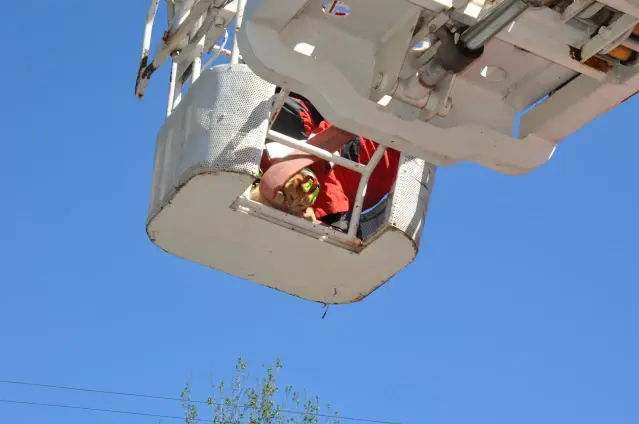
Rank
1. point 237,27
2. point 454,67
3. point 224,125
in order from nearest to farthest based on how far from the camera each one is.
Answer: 1. point 454,67
2. point 224,125
3. point 237,27

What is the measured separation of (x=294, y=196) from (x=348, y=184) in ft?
2.53

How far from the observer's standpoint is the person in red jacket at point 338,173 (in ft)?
32.1

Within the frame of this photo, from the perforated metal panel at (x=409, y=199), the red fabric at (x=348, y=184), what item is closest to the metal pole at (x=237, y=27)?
the red fabric at (x=348, y=184)

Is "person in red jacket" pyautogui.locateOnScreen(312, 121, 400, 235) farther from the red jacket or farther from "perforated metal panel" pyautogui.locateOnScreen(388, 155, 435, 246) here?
"perforated metal panel" pyautogui.locateOnScreen(388, 155, 435, 246)

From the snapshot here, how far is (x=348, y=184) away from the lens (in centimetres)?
1003

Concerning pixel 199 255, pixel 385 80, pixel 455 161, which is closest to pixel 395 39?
pixel 385 80

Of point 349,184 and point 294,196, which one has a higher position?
point 349,184

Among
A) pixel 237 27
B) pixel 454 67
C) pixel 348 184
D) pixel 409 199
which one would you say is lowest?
pixel 454 67

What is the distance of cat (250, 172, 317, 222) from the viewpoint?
9.32 m

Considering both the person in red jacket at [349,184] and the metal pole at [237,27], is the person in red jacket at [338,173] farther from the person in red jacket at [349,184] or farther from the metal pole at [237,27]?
the metal pole at [237,27]

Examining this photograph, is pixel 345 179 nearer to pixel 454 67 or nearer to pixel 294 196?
pixel 294 196

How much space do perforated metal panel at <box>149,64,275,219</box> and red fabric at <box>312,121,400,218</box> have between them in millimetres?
1031

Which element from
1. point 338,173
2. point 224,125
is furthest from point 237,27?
point 338,173

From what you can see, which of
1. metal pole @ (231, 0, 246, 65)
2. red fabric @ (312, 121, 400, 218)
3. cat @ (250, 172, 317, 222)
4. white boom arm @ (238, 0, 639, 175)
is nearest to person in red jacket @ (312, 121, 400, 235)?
red fabric @ (312, 121, 400, 218)
